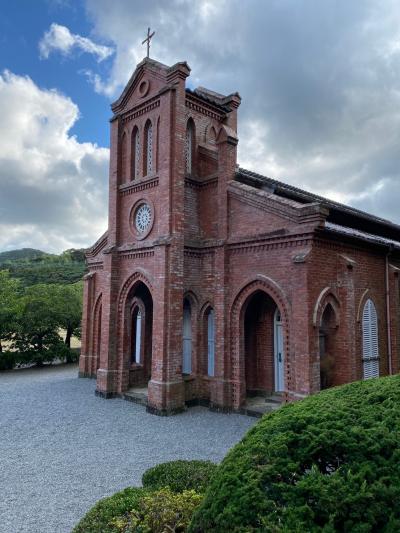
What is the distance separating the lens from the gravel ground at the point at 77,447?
6.32 metres

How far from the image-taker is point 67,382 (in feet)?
56.2

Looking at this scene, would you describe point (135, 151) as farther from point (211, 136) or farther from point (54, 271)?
point (54, 271)

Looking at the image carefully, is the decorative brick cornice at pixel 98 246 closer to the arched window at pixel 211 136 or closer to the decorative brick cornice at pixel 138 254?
the decorative brick cornice at pixel 138 254

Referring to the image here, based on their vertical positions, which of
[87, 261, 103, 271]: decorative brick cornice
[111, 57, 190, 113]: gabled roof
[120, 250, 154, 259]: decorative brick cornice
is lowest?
[120, 250, 154, 259]: decorative brick cornice

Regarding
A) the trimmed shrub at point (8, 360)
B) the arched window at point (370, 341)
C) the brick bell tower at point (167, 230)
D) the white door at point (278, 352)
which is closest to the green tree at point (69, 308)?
the trimmed shrub at point (8, 360)

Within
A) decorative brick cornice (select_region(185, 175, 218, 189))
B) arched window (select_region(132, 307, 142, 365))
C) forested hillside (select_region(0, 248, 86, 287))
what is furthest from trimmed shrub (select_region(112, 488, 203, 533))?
forested hillside (select_region(0, 248, 86, 287))

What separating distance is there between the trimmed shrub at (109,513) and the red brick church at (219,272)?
6758 mm

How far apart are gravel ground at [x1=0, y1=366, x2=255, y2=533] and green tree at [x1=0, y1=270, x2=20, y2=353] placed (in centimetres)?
640

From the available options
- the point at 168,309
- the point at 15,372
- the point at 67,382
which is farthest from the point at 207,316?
the point at 15,372

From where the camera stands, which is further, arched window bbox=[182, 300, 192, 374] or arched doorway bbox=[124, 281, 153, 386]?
arched doorway bbox=[124, 281, 153, 386]

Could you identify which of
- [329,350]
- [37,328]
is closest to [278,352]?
[329,350]

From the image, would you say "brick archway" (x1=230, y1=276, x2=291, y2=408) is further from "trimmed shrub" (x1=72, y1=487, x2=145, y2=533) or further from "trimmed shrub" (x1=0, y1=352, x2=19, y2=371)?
"trimmed shrub" (x1=0, y1=352, x2=19, y2=371)

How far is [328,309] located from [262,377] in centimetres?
389

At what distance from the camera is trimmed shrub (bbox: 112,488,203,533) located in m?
3.75
